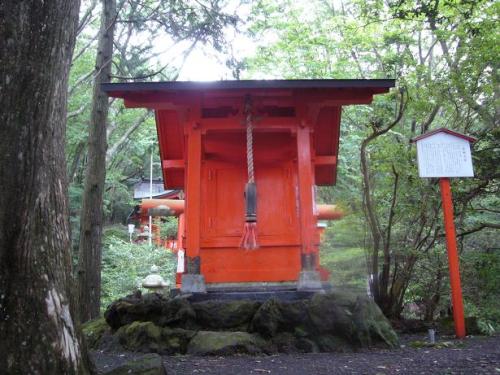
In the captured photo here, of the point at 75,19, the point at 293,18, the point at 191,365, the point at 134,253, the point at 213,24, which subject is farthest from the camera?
the point at 134,253

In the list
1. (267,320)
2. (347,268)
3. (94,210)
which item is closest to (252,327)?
(267,320)

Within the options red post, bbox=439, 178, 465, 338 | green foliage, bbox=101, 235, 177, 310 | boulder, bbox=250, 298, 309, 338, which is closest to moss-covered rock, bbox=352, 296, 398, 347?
boulder, bbox=250, 298, 309, 338

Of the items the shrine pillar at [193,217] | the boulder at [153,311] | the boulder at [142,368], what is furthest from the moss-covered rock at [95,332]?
the boulder at [142,368]

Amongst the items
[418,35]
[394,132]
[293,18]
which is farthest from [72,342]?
[293,18]

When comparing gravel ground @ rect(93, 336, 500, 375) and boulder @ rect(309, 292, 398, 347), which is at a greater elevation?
boulder @ rect(309, 292, 398, 347)

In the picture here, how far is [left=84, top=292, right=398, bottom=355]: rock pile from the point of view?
5105 mm

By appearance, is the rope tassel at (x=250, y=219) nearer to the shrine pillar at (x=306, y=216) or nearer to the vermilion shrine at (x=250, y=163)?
the vermilion shrine at (x=250, y=163)

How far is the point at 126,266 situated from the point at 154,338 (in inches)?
440

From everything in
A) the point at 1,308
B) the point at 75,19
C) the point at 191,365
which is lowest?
the point at 191,365

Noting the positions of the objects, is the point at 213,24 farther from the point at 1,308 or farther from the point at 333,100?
the point at 1,308

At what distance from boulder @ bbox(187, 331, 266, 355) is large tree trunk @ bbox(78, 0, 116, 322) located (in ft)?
10.2

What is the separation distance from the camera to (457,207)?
786 cm

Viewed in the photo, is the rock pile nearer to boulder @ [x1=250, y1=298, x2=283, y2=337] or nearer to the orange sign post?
boulder @ [x1=250, y1=298, x2=283, y2=337]

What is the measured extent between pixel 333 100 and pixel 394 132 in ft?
9.41
